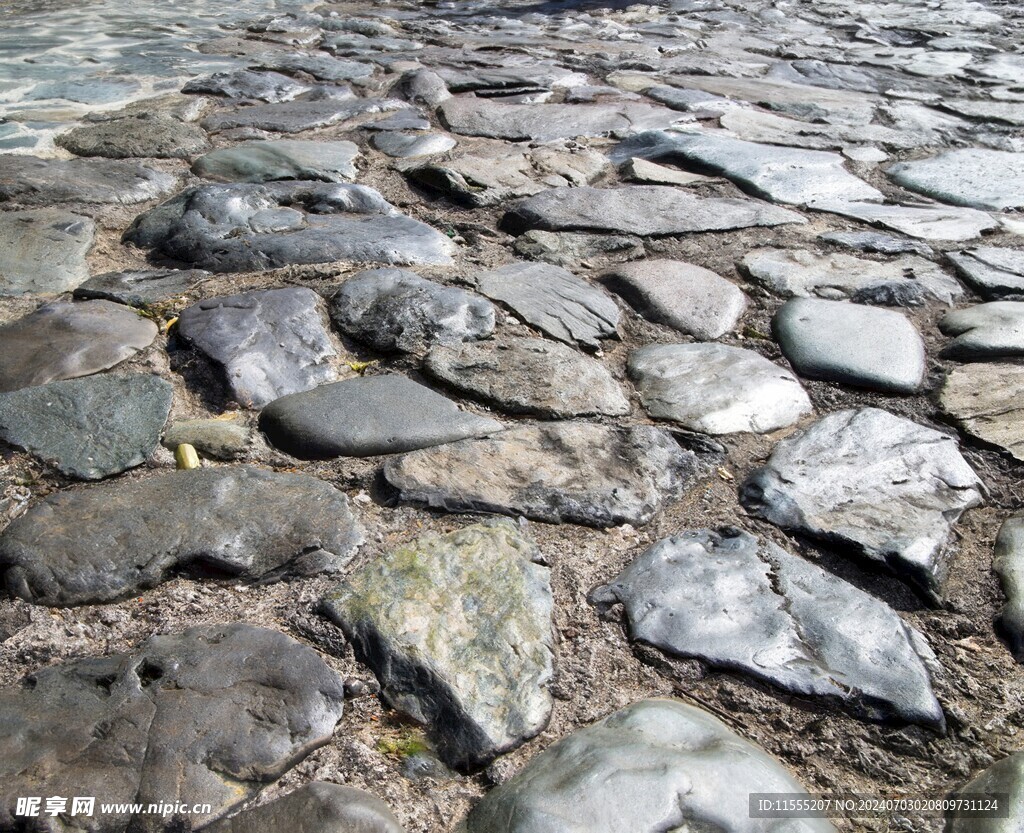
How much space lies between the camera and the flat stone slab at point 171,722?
89 centimetres

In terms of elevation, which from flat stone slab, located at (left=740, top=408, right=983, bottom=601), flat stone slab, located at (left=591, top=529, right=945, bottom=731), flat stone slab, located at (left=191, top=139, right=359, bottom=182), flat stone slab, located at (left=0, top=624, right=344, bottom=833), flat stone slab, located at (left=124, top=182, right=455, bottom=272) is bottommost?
flat stone slab, located at (left=591, top=529, right=945, bottom=731)

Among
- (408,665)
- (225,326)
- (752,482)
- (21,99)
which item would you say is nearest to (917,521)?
(752,482)

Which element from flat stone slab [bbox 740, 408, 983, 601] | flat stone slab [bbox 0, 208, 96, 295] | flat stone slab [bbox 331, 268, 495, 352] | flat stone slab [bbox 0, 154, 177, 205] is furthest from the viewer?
flat stone slab [bbox 0, 154, 177, 205]

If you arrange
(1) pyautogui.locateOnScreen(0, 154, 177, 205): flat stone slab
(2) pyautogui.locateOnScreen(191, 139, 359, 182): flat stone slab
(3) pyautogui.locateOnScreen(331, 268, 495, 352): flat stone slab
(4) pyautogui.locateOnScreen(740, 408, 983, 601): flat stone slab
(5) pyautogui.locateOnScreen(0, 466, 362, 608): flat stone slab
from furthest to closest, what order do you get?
(2) pyautogui.locateOnScreen(191, 139, 359, 182): flat stone slab, (1) pyautogui.locateOnScreen(0, 154, 177, 205): flat stone slab, (3) pyautogui.locateOnScreen(331, 268, 495, 352): flat stone slab, (4) pyautogui.locateOnScreen(740, 408, 983, 601): flat stone slab, (5) pyautogui.locateOnScreen(0, 466, 362, 608): flat stone slab

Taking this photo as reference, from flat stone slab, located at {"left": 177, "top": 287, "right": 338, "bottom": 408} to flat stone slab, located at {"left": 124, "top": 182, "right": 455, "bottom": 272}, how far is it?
0.21m

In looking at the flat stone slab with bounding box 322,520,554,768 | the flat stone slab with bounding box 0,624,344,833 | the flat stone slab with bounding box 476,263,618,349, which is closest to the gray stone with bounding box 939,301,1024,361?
the flat stone slab with bounding box 476,263,618,349

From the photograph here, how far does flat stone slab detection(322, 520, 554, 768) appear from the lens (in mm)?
1018

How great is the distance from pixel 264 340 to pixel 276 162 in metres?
1.02

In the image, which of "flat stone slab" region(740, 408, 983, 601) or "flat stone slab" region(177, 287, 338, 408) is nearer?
"flat stone slab" region(740, 408, 983, 601)

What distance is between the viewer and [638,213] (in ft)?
7.61

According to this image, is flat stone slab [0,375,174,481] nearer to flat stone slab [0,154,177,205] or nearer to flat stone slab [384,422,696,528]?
flat stone slab [384,422,696,528]

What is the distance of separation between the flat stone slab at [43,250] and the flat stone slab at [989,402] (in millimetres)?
1719

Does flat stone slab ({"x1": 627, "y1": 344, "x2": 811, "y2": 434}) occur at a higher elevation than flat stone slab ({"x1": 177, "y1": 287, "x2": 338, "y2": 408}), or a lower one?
lower

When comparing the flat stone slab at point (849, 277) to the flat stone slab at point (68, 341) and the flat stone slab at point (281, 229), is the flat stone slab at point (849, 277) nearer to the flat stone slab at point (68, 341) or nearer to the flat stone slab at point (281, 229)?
the flat stone slab at point (281, 229)
